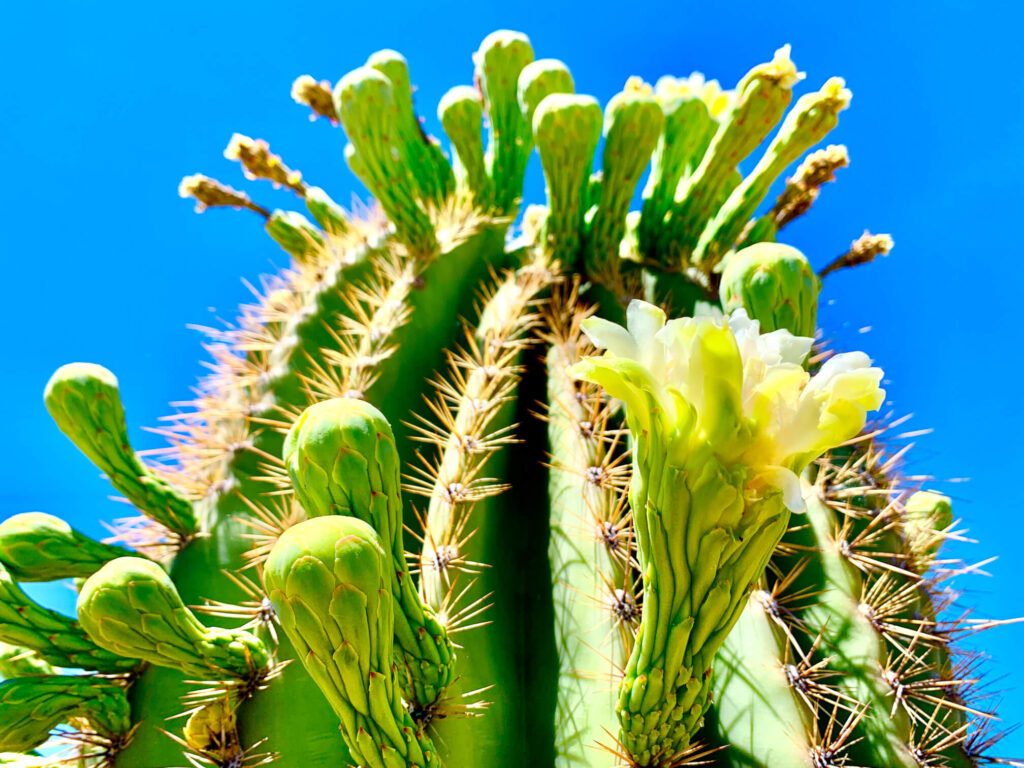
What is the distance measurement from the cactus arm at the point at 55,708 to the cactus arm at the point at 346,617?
0.82 m

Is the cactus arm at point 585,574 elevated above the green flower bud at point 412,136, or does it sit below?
below

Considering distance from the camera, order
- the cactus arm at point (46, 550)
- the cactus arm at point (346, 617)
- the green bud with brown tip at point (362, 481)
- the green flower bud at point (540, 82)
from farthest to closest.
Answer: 1. the green flower bud at point (540, 82)
2. the cactus arm at point (46, 550)
3. the green bud with brown tip at point (362, 481)
4. the cactus arm at point (346, 617)

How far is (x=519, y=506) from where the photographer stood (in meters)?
2.27

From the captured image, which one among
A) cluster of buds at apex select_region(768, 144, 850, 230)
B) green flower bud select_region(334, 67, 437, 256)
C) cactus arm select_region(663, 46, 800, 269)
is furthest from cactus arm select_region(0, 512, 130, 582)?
cluster of buds at apex select_region(768, 144, 850, 230)

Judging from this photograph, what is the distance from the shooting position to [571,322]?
2.58 meters

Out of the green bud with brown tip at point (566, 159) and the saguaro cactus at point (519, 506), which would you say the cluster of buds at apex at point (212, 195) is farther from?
the green bud with brown tip at point (566, 159)

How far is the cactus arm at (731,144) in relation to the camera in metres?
2.50

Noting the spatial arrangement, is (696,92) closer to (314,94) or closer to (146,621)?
(314,94)

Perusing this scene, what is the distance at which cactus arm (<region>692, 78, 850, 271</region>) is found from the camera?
239 cm

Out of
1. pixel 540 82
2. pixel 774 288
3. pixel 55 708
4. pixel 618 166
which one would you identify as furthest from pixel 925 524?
pixel 55 708

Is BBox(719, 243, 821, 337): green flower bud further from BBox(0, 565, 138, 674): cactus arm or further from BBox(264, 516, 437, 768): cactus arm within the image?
BBox(0, 565, 138, 674): cactus arm

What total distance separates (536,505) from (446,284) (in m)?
0.86

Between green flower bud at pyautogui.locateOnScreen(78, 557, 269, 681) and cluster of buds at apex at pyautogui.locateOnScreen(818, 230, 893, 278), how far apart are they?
2281mm

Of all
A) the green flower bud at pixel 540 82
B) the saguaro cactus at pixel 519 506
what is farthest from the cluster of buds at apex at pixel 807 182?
the green flower bud at pixel 540 82
